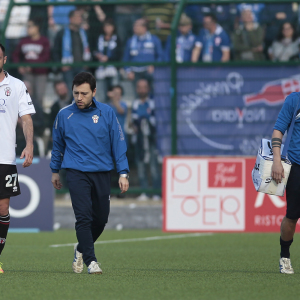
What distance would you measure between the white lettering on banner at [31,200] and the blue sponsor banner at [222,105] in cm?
255

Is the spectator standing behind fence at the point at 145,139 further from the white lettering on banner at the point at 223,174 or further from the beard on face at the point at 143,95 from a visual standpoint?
the white lettering on banner at the point at 223,174

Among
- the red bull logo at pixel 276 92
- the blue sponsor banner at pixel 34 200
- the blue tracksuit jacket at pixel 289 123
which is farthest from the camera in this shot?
the red bull logo at pixel 276 92

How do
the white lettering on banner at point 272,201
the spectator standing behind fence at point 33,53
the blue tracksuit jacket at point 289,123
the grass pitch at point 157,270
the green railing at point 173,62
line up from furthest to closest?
the spectator standing behind fence at point 33,53 < the green railing at point 173,62 < the white lettering on banner at point 272,201 < the blue tracksuit jacket at point 289,123 < the grass pitch at point 157,270

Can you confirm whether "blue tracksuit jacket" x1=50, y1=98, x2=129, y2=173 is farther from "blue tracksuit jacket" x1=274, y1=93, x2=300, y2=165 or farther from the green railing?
the green railing

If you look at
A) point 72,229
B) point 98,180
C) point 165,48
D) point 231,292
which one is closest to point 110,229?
point 72,229

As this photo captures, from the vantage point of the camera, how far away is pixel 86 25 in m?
13.8

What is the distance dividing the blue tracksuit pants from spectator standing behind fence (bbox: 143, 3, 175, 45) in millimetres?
7241

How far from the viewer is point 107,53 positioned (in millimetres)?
13836

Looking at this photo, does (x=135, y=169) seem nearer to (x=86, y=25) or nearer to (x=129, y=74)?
(x=129, y=74)

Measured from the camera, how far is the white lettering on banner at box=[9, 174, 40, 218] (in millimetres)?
12336

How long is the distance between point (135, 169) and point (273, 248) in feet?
14.1

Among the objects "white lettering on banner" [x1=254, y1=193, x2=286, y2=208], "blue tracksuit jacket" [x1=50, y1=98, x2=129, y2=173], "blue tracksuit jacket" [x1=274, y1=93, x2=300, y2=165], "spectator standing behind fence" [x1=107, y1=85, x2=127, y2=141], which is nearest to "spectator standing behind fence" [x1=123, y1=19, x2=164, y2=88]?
"spectator standing behind fence" [x1=107, y1=85, x2=127, y2=141]

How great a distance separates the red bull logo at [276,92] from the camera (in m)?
13.5

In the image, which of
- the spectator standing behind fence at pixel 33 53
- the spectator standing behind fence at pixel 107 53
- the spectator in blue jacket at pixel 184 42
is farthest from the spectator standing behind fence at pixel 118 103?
the spectator standing behind fence at pixel 33 53
